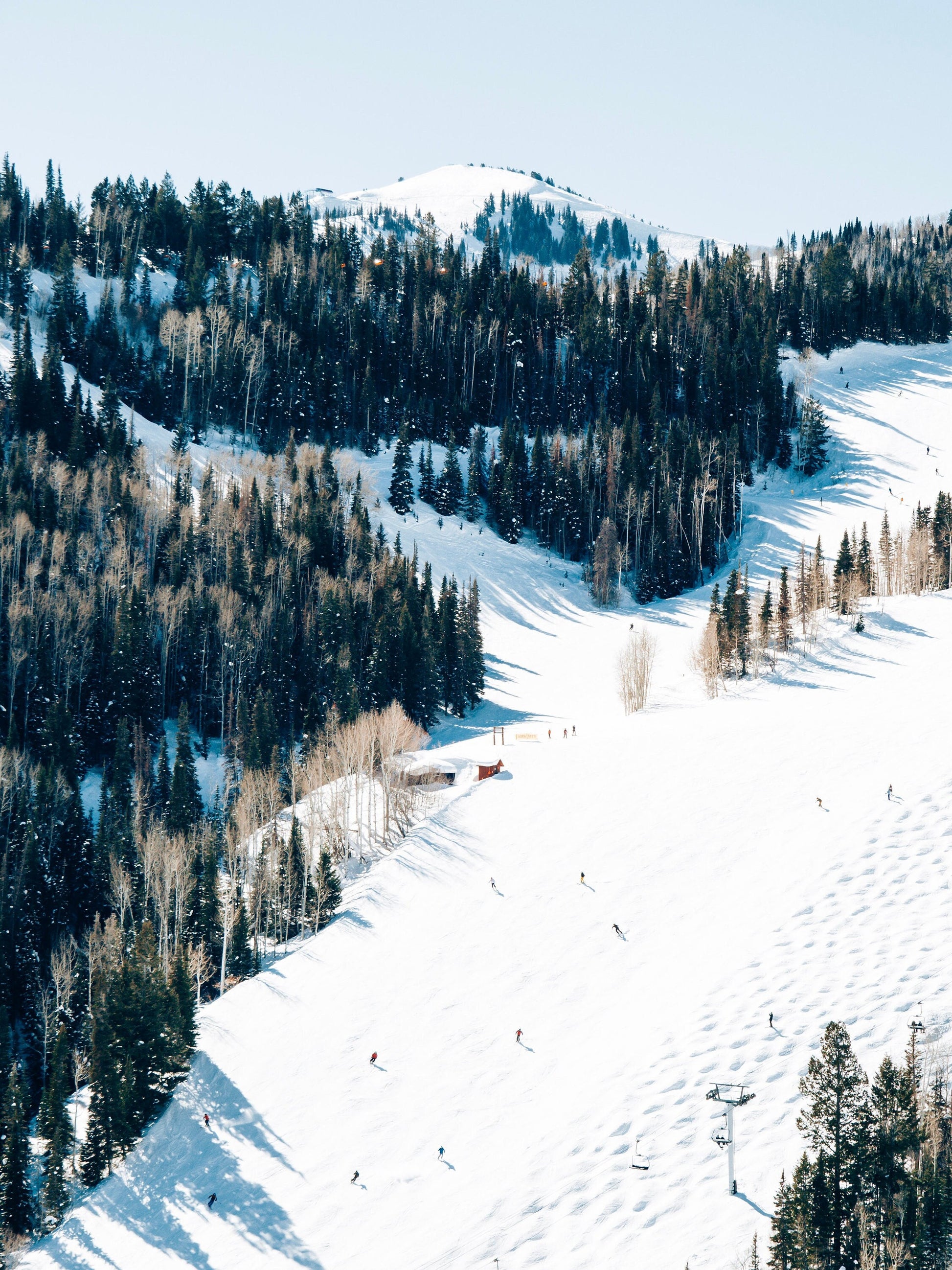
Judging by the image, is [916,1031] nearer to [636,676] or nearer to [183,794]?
[636,676]

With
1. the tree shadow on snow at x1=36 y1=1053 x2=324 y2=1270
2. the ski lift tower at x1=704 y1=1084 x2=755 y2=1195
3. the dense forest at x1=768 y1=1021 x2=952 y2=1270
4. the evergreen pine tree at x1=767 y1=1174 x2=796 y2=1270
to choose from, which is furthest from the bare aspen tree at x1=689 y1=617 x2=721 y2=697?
the evergreen pine tree at x1=767 y1=1174 x2=796 y2=1270

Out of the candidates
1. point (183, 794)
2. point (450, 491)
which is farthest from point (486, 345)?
point (183, 794)

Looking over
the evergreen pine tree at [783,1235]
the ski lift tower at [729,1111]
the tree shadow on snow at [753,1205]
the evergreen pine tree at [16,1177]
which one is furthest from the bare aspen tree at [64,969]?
the evergreen pine tree at [783,1235]

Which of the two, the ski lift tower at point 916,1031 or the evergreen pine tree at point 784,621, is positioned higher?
the evergreen pine tree at point 784,621

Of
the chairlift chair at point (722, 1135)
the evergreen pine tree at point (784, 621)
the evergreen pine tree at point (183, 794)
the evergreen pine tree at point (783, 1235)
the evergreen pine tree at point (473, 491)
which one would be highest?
the evergreen pine tree at point (473, 491)

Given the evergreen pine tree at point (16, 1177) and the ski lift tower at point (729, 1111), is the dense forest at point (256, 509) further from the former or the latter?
the ski lift tower at point (729, 1111)

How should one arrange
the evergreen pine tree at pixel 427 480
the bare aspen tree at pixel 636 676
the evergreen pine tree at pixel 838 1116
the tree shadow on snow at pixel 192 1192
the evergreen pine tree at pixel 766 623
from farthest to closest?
the evergreen pine tree at pixel 427 480 < the evergreen pine tree at pixel 766 623 < the bare aspen tree at pixel 636 676 < the tree shadow on snow at pixel 192 1192 < the evergreen pine tree at pixel 838 1116

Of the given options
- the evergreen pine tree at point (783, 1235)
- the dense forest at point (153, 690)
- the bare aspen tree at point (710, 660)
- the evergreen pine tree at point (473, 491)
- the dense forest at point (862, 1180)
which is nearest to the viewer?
the evergreen pine tree at point (783, 1235)

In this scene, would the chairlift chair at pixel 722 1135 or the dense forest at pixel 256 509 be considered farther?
the dense forest at pixel 256 509
